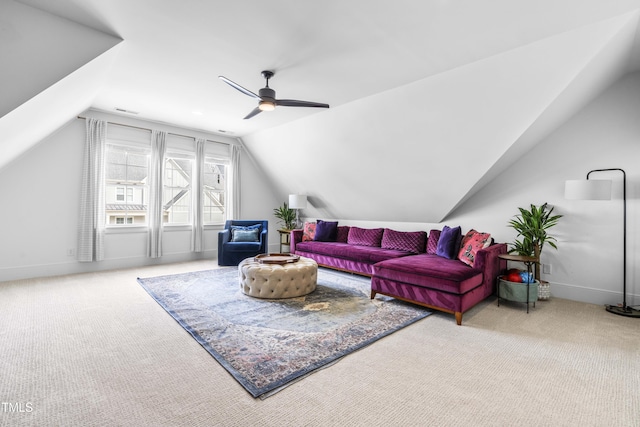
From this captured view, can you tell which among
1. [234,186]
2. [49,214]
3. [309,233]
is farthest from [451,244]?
[49,214]

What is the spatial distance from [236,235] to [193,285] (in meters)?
1.73

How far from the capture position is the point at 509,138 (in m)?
3.63

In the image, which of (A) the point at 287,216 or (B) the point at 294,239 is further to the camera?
(A) the point at 287,216

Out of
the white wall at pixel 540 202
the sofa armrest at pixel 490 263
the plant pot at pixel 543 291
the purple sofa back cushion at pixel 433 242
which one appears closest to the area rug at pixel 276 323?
the sofa armrest at pixel 490 263

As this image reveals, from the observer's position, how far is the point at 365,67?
11.1 ft

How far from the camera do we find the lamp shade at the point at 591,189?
324cm

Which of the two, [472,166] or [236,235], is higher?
[472,166]

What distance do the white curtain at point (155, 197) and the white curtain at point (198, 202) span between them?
2.35 ft

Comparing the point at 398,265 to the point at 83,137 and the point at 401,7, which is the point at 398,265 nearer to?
the point at 401,7

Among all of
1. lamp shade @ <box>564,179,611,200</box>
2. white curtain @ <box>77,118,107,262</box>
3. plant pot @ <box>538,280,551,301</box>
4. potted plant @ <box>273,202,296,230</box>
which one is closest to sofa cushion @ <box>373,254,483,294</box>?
plant pot @ <box>538,280,551,301</box>

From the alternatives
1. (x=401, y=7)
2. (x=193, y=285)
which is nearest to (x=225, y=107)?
(x=193, y=285)

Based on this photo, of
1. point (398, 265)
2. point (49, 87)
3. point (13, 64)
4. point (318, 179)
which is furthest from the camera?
point (318, 179)

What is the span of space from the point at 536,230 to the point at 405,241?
1.92m

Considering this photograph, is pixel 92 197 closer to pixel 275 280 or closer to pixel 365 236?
pixel 275 280
